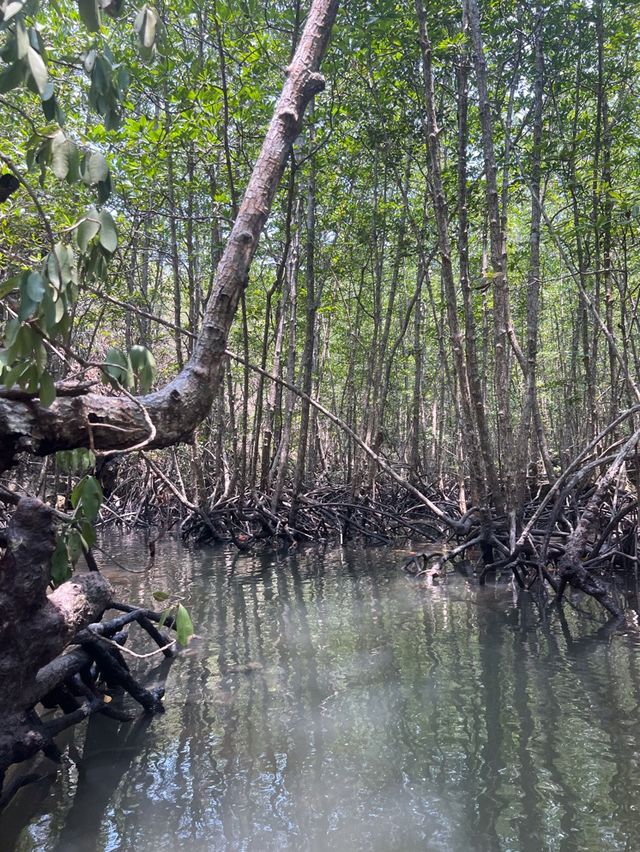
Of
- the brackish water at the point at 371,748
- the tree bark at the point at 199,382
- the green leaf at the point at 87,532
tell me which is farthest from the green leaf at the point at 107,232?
the brackish water at the point at 371,748

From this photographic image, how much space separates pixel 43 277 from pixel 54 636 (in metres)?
1.41

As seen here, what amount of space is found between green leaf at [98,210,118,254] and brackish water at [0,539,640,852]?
6.65 ft

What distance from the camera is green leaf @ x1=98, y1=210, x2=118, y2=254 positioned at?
1271 millimetres

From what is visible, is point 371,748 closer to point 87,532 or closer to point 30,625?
point 30,625

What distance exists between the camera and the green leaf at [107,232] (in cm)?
127

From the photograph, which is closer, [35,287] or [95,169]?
[35,287]

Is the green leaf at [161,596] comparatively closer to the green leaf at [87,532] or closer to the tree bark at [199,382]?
the green leaf at [87,532]

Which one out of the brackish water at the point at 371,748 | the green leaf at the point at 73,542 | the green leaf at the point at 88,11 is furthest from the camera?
the brackish water at the point at 371,748

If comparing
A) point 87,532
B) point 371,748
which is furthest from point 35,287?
point 371,748

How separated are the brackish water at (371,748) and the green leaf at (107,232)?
79.8 inches

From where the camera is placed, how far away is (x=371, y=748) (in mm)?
2826

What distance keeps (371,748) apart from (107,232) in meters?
2.53

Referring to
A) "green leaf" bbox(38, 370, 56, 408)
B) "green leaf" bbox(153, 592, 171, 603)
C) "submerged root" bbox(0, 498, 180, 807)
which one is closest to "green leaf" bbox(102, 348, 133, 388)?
"green leaf" bbox(38, 370, 56, 408)

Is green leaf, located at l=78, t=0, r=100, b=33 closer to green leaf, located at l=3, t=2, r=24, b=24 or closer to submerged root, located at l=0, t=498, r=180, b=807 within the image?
green leaf, located at l=3, t=2, r=24, b=24
